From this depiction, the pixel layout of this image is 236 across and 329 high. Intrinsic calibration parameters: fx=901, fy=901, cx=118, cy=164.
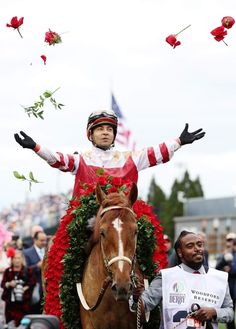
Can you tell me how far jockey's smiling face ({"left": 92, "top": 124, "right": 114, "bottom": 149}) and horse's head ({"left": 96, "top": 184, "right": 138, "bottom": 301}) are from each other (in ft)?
4.49

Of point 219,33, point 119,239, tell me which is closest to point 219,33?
point 219,33

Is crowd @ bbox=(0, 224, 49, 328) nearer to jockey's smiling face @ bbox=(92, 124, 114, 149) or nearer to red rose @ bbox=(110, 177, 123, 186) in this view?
jockey's smiling face @ bbox=(92, 124, 114, 149)

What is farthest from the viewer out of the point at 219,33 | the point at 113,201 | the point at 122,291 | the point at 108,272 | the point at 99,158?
the point at 99,158

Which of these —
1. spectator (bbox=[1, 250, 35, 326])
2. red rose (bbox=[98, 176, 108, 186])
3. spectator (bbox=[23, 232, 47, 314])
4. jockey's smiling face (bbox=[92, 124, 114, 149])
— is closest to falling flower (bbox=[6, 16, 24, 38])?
jockey's smiling face (bbox=[92, 124, 114, 149])

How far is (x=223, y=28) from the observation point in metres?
8.25

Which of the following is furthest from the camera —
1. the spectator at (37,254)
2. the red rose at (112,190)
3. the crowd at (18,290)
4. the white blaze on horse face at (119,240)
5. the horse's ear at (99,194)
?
the spectator at (37,254)

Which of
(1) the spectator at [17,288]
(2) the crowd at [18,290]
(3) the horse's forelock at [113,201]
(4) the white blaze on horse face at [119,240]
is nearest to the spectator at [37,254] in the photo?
(2) the crowd at [18,290]

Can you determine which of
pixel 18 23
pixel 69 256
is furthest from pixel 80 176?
pixel 18 23

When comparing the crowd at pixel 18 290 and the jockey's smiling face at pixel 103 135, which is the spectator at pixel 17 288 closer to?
the crowd at pixel 18 290

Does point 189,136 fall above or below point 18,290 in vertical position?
above

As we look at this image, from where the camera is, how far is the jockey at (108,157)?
895 centimetres

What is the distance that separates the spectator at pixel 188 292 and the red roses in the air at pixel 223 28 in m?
1.83

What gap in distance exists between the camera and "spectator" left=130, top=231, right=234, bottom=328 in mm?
7504

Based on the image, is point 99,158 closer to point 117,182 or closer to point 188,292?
point 117,182
